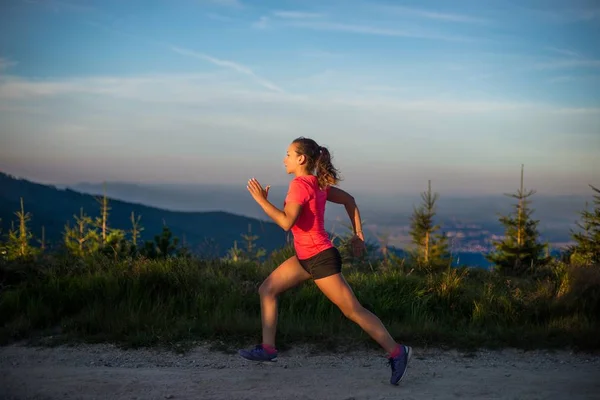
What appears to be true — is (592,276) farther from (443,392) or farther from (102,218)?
(102,218)

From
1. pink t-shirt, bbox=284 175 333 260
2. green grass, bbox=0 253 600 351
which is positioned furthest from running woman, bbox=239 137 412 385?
green grass, bbox=0 253 600 351

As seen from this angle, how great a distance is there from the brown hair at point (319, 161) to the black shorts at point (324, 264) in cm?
62

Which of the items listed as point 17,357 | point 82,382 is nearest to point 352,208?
point 82,382

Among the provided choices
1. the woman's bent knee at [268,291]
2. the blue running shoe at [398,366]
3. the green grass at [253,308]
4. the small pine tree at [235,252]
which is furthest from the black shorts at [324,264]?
Answer: the small pine tree at [235,252]

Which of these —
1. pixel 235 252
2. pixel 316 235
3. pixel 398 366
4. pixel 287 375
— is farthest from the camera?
pixel 235 252

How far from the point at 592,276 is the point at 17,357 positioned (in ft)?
23.1

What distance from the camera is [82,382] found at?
18.3 feet

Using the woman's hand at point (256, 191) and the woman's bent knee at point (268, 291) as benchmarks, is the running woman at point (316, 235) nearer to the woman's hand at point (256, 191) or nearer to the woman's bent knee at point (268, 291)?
the woman's hand at point (256, 191)

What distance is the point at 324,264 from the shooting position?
18.2 feet

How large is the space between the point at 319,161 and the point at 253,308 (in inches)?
113

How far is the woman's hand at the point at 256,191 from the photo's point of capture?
5348 mm

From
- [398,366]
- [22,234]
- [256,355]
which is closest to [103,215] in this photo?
[22,234]

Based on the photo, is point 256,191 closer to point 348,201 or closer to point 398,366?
point 348,201

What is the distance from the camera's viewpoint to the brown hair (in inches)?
223
